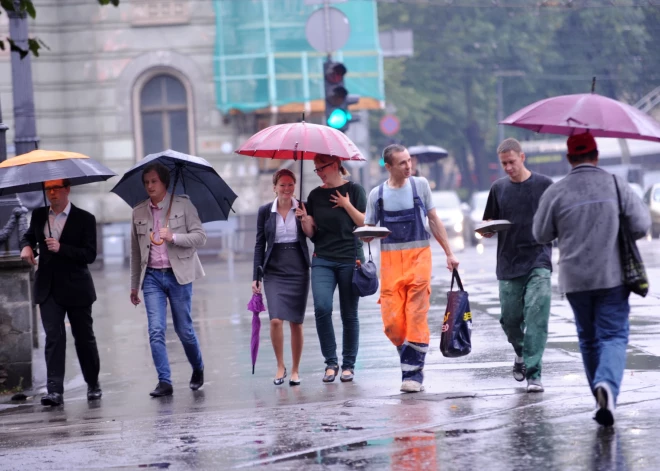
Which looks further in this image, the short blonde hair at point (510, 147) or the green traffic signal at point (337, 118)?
the green traffic signal at point (337, 118)

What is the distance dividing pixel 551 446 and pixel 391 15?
46154mm

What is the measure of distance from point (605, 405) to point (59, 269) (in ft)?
15.2

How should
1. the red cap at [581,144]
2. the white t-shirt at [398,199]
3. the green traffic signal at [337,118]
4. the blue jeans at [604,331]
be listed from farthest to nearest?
the green traffic signal at [337,118]
the white t-shirt at [398,199]
the red cap at [581,144]
the blue jeans at [604,331]

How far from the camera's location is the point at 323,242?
10.1 metres

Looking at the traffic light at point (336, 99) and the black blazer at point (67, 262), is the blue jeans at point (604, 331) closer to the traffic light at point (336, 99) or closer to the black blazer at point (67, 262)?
the black blazer at point (67, 262)

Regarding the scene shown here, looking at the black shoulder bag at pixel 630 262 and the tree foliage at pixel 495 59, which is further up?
the tree foliage at pixel 495 59

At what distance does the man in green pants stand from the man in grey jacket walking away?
1.29 metres

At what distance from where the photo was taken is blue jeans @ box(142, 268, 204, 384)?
10.0 m

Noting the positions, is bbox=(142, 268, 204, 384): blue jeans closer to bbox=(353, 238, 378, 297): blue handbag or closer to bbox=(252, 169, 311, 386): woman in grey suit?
bbox=(252, 169, 311, 386): woman in grey suit

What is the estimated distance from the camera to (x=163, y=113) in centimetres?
3050

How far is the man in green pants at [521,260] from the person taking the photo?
888 cm

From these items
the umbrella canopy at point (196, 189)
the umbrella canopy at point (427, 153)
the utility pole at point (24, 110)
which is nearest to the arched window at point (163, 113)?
the umbrella canopy at point (427, 153)

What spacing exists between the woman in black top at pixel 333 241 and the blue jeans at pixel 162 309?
1.03 m

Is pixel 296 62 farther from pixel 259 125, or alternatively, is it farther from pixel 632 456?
pixel 632 456
